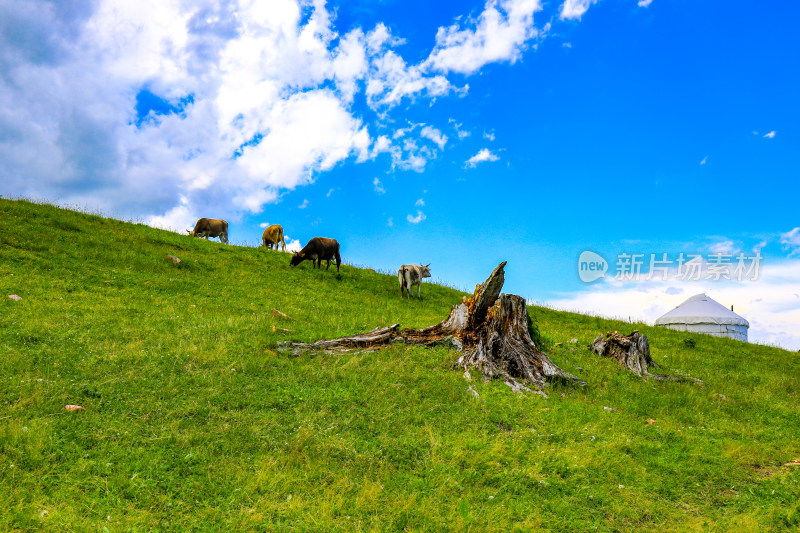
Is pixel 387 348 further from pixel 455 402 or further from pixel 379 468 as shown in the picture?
pixel 379 468

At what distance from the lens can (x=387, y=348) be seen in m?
13.8

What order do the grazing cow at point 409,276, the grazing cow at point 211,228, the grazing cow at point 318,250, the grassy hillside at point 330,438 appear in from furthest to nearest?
the grazing cow at point 211,228 < the grazing cow at point 318,250 < the grazing cow at point 409,276 < the grassy hillside at point 330,438

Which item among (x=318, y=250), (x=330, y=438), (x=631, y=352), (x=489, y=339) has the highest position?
(x=318, y=250)

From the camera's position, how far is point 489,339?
46.4 feet

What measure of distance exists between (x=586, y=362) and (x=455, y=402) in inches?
294

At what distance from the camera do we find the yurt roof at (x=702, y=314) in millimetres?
39781

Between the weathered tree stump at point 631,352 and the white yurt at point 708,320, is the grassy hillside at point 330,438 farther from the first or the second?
the white yurt at point 708,320

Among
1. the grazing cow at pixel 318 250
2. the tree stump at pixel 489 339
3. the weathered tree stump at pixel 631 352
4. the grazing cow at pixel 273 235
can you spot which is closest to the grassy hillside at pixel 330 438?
the tree stump at pixel 489 339

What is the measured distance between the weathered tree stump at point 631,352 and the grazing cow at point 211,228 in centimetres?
3318

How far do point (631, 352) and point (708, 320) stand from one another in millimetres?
28494

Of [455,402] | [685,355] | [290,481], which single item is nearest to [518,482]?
[455,402]

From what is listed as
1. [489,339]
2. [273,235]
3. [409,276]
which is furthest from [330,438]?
[273,235]

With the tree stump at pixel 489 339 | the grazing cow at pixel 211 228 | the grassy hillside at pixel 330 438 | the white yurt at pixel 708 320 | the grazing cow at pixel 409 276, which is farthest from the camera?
the grazing cow at pixel 211 228

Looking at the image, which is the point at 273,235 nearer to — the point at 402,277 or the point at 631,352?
the point at 402,277
